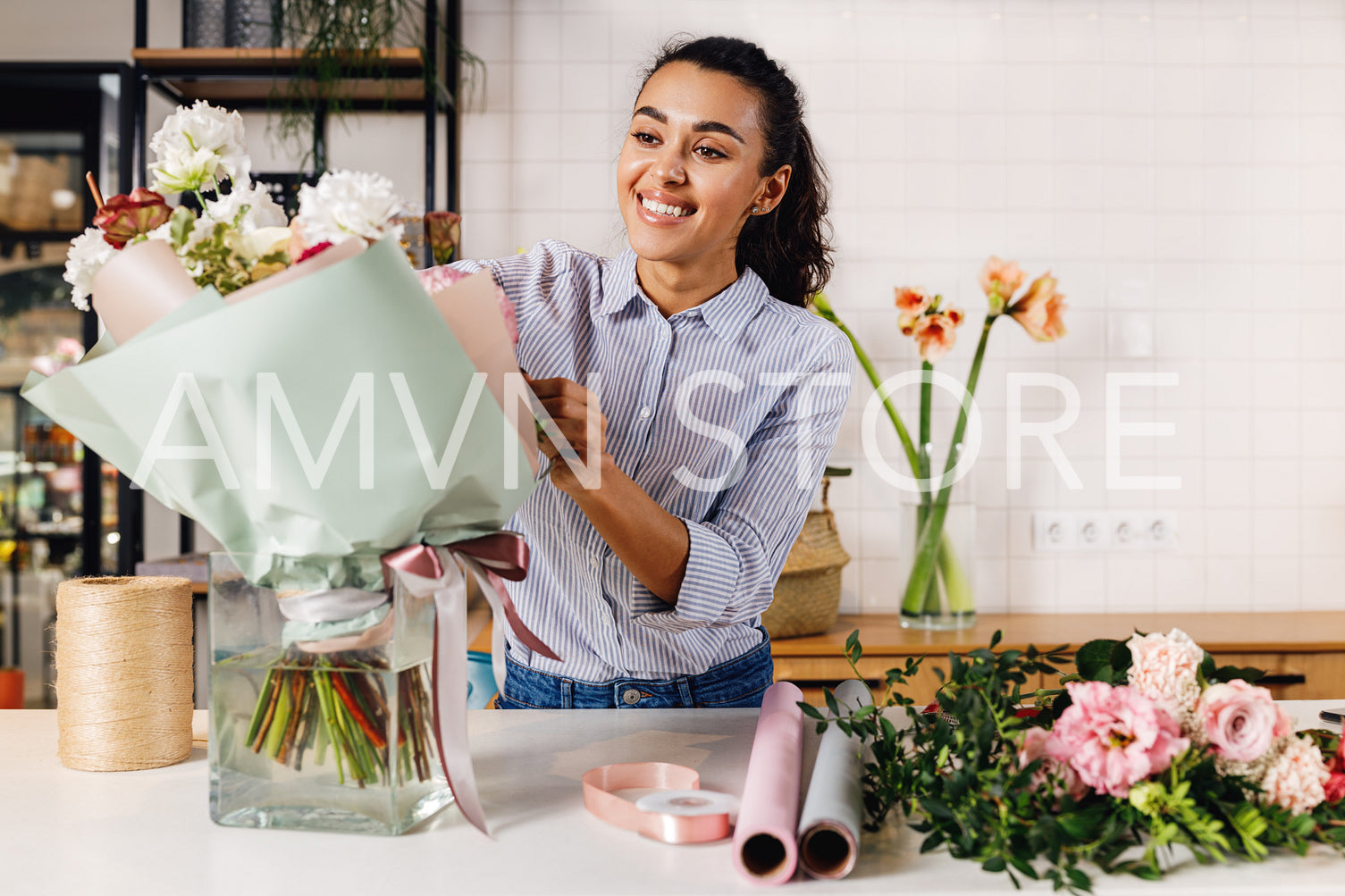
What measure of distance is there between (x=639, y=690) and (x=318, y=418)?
724 mm

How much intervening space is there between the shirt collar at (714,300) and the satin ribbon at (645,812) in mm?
623

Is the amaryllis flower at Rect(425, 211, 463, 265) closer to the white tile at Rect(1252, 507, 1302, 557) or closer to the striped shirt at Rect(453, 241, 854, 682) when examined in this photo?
the striped shirt at Rect(453, 241, 854, 682)

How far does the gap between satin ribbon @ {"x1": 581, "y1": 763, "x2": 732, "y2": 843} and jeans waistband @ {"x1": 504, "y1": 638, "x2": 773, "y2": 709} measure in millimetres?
413

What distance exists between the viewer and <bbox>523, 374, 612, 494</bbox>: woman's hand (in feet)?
2.60

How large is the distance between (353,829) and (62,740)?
0.34 meters

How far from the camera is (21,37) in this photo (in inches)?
107

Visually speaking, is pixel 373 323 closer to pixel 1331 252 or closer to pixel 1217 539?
pixel 1217 539

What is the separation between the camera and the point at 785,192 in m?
1.39

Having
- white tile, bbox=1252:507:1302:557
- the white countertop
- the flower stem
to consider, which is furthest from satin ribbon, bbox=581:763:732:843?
white tile, bbox=1252:507:1302:557

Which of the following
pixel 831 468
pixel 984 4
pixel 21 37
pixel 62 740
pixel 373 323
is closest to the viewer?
pixel 373 323

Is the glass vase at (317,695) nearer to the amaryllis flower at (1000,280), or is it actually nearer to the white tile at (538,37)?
the amaryllis flower at (1000,280)

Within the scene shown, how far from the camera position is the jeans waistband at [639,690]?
1.25m

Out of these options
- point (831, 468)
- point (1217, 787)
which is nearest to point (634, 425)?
point (1217, 787)

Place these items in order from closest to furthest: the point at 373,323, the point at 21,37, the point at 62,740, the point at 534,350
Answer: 1. the point at 373,323
2. the point at 62,740
3. the point at 534,350
4. the point at 21,37
